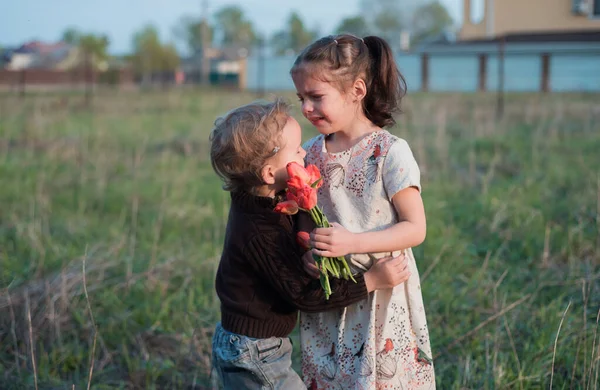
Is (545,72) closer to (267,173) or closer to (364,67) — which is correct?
(364,67)

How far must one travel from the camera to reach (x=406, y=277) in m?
2.20

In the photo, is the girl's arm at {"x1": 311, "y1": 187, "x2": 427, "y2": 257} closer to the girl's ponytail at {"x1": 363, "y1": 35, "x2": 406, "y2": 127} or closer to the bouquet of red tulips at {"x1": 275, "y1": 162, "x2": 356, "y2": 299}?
the bouquet of red tulips at {"x1": 275, "y1": 162, "x2": 356, "y2": 299}

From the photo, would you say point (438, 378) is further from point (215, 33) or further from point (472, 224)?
point (215, 33)

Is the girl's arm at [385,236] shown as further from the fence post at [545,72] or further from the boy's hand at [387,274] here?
the fence post at [545,72]

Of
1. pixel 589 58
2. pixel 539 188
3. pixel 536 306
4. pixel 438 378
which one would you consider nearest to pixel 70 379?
pixel 438 378

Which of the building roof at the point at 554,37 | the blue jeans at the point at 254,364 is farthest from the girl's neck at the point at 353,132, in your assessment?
the building roof at the point at 554,37

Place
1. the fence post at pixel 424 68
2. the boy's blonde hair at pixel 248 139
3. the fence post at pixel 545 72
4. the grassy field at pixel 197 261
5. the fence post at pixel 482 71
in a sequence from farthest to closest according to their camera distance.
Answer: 1. the fence post at pixel 424 68
2. the fence post at pixel 482 71
3. the fence post at pixel 545 72
4. the grassy field at pixel 197 261
5. the boy's blonde hair at pixel 248 139

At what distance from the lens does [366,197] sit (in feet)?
7.27

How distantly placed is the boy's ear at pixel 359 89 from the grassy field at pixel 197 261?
1158 mm

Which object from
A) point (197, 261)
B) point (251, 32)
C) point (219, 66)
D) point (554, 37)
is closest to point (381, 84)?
point (197, 261)

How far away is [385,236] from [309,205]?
26cm

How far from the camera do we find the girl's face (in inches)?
86.0

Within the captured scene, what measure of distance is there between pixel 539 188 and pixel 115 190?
3953mm

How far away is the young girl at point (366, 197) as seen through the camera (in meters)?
2.17
